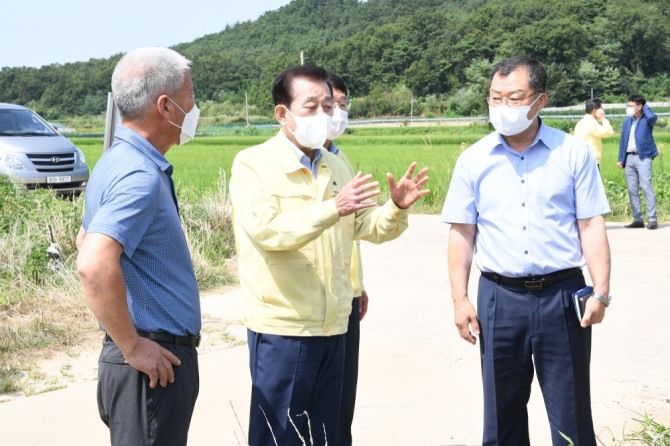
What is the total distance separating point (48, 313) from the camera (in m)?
7.06

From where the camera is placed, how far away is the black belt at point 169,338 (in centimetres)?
274

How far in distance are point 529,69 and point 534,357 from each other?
4.11 feet

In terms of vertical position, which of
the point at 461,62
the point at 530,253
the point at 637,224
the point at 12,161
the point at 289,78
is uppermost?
the point at 461,62

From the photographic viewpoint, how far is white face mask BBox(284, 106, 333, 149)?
12.0ft

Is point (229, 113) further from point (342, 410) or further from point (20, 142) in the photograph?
point (342, 410)

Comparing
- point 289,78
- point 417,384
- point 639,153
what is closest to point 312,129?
point 289,78

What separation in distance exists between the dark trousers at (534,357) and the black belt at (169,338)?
1.47 m

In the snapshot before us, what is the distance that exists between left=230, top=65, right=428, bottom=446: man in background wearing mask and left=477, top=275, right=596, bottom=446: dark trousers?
632 mm

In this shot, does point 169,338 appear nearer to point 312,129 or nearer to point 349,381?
point 312,129

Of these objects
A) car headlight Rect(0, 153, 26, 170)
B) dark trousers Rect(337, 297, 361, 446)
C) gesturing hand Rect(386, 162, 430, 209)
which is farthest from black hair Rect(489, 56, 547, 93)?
car headlight Rect(0, 153, 26, 170)

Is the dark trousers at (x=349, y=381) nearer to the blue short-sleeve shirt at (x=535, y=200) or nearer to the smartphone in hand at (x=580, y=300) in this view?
the blue short-sleeve shirt at (x=535, y=200)

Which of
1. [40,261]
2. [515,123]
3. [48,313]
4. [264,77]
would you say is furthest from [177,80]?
[264,77]

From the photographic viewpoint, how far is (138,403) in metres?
2.73

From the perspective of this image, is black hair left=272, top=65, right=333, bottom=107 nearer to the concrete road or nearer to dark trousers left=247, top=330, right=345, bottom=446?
dark trousers left=247, top=330, right=345, bottom=446
